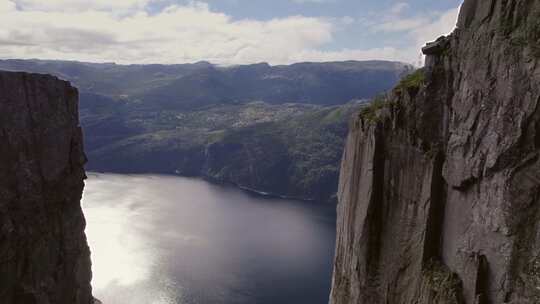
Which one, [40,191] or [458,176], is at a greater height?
[458,176]

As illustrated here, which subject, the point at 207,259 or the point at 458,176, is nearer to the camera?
the point at 458,176

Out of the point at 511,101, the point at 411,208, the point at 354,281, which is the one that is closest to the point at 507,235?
the point at 511,101

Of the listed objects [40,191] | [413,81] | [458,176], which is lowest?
[40,191]

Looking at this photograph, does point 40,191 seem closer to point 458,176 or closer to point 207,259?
point 458,176

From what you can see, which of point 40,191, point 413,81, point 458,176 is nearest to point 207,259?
point 40,191

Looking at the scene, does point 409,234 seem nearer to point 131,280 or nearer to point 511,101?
point 511,101

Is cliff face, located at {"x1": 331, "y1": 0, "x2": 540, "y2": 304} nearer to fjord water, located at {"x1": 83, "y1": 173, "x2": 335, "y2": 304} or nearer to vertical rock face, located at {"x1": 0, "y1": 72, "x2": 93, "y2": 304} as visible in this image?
vertical rock face, located at {"x1": 0, "y1": 72, "x2": 93, "y2": 304}
